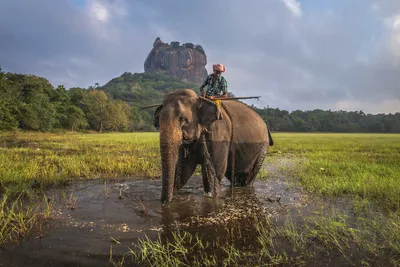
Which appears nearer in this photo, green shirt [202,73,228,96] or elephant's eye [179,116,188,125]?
elephant's eye [179,116,188,125]

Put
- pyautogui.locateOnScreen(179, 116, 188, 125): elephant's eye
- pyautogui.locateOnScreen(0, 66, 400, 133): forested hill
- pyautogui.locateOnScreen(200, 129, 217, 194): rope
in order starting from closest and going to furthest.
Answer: pyautogui.locateOnScreen(179, 116, 188, 125): elephant's eye < pyautogui.locateOnScreen(200, 129, 217, 194): rope < pyautogui.locateOnScreen(0, 66, 400, 133): forested hill

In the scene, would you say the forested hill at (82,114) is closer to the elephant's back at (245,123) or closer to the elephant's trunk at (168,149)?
the elephant's back at (245,123)

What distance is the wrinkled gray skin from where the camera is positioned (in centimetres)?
497

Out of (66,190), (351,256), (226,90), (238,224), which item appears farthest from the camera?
(226,90)

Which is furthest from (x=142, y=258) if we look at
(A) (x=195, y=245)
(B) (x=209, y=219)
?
(B) (x=209, y=219)

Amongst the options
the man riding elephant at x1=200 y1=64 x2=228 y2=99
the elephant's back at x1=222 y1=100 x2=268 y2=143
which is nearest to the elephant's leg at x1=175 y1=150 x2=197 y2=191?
the elephant's back at x1=222 y1=100 x2=268 y2=143

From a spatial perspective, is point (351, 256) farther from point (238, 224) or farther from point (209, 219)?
point (209, 219)

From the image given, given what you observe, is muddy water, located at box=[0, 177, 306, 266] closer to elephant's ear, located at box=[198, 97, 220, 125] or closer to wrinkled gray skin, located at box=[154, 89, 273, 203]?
wrinkled gray skin, located at box=[154, 89, 273, 203]

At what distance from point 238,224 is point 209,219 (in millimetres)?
473

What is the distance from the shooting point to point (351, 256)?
338 cm

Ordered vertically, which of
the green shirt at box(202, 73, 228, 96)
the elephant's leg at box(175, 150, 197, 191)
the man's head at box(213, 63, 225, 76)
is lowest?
the elephant's leg at box(175, 150, 197, 191)

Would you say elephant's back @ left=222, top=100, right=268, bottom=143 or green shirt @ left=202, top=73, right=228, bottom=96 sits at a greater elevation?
green shirt @ left=202, top=73, right=228, bottom=96

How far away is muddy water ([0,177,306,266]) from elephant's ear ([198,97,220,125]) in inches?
62.7

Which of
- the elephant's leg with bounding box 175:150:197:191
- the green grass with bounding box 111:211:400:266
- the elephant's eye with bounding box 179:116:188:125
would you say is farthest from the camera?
the elephant's leg with bounding box 175:150:197:191
